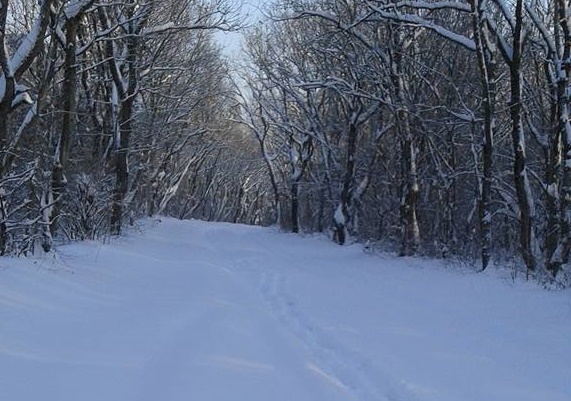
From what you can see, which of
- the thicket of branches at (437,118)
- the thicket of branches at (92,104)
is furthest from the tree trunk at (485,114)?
the thicket of branches at (92,104)

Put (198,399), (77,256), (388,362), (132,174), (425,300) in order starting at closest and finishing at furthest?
(198,399)
(388,362)
(425,300)
(77,256)
(132,174)

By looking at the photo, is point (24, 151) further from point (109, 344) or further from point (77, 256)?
point (109, 344)

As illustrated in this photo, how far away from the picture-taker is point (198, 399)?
4906 mm

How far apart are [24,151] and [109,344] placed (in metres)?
11.3

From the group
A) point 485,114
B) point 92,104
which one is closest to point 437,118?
point 485,114

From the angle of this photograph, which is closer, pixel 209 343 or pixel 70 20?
pixel 209 343

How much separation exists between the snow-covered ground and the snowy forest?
8.91ft

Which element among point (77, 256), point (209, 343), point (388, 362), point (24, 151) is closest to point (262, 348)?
point (209, 343)

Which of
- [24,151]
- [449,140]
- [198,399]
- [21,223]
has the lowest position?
[198,399]

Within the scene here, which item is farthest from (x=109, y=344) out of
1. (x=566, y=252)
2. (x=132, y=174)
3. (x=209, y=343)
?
(x=132, y=174)

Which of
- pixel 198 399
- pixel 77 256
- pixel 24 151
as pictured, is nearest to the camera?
pixel 198 399

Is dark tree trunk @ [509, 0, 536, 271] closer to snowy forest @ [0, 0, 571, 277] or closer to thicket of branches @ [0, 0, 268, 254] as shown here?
snowy forest @ [0, 0, 571, 277]

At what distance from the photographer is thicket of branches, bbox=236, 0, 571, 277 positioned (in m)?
14.3

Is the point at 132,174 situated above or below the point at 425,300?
above
